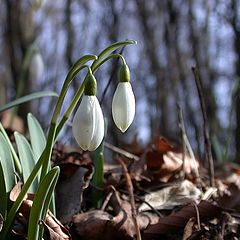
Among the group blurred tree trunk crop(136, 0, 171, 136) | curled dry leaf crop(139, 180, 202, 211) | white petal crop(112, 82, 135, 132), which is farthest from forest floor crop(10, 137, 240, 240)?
blurred tree trunk crop(136, 0, 171, 136)

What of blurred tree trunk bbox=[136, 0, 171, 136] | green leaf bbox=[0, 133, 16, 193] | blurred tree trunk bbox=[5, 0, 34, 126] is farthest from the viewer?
blurred tree trunk bbox=[136, 0, 171, 136]

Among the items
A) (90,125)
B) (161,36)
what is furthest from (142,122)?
(90,125)

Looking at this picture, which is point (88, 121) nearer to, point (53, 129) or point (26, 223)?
point (53, 129)

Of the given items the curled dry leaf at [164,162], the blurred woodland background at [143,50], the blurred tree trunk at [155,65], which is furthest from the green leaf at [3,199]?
the blurred tree trunk at [155,65]

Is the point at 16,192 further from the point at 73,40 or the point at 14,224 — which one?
the point at 73,40

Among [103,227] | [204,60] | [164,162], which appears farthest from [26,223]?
[204,60]

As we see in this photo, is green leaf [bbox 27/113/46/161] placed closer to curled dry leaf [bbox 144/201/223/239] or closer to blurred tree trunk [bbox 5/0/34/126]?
curled dry leaf [bbox 144/201/223/239]

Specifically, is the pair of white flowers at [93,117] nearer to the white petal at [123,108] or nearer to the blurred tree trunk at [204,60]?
the white petal at [123,108]
